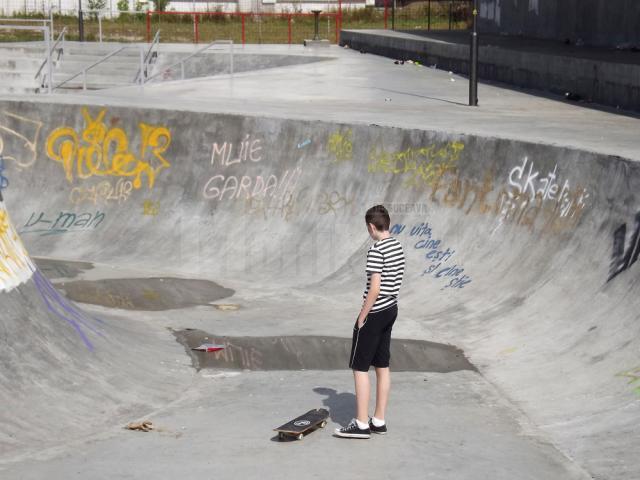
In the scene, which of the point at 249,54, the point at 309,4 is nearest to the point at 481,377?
the point at 249,54

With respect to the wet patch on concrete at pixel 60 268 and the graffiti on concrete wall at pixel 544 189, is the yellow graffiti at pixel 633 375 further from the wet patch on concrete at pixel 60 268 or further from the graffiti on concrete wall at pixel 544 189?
the wet patch on concrete at pixel 60 268

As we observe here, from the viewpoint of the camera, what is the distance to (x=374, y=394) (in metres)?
10.0

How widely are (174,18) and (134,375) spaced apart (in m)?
48.8

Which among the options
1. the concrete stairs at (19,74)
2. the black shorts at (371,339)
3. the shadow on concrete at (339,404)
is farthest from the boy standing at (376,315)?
the concrete stairs at (19,74)

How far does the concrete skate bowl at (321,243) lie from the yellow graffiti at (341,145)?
0.02 meters

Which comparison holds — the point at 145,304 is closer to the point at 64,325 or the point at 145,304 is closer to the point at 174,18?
the point at 64,325

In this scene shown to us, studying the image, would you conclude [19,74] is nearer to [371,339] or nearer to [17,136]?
[17,136]

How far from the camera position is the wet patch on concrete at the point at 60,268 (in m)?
15.9

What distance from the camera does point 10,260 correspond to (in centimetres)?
988

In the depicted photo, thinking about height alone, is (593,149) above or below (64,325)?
above

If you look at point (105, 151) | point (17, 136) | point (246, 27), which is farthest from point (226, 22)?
point (105, 151)

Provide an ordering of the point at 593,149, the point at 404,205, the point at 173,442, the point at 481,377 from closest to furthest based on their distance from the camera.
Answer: the point at 173,442, the point at 481,377, the point at 593,149, the point at 404,205

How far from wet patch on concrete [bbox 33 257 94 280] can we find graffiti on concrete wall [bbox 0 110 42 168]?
8.56 feet

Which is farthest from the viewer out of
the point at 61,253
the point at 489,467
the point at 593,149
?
the point at 61,253
